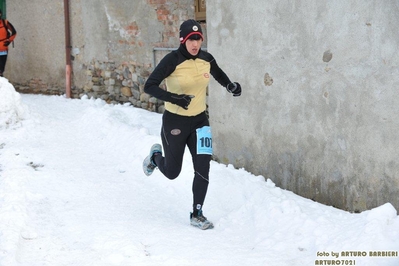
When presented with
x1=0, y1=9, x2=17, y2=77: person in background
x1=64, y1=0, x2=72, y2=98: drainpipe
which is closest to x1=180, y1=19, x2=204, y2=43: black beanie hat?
x1=64, y1=0, x2=72, y2=98: drainpipe

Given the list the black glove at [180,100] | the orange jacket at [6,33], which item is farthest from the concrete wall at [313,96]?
the orange jacket at [6,33]

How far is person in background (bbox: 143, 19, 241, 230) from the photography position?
17.1 feet

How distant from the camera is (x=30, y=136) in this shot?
28.2 ft

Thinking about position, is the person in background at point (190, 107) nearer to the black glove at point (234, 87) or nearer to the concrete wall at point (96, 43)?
the black glove at point (234, 87)

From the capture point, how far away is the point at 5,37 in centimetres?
1220

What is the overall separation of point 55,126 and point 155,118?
53.8 inches

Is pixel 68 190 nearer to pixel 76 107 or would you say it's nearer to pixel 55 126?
pixel 55 126

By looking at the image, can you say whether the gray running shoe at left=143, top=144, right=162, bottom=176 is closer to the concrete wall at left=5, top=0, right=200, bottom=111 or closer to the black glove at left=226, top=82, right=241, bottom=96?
the black glove at left=226, top=82, right=241, bottom=96

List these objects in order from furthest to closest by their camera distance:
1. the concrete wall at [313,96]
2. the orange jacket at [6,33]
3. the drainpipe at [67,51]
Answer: the orange jacket at [6,33] → the drainpipe at [67,51] → the concrete wall at [313,96]

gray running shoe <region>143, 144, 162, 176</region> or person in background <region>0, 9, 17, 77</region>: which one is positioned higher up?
person in background <region>0, 9, 17, 77</region>

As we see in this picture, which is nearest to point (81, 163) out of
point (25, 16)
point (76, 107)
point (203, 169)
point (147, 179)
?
point (147, 179)

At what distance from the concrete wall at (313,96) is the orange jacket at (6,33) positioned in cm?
632

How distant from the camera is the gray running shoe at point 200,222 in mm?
5391

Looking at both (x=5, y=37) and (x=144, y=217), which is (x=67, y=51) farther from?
(x=144, y=217)
